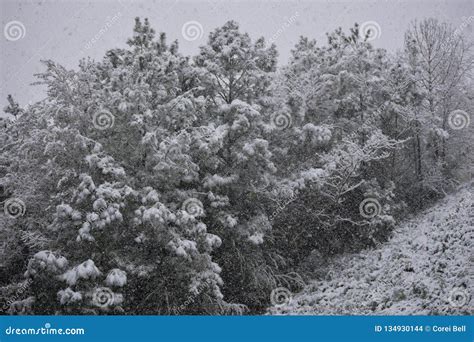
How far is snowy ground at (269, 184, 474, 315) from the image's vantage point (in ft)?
42.1

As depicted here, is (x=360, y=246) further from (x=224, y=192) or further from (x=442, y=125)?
(x=442, y=125)

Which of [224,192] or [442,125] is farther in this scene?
[442,125]

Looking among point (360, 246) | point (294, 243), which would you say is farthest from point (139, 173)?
point (360, 246)

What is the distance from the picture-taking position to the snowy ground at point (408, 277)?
1284cm

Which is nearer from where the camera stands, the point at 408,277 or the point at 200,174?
the point at 408,277

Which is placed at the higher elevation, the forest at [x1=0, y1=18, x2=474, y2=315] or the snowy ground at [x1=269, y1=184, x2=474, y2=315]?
the forest at [x1=0, y1=18, x2=474, y2=315]

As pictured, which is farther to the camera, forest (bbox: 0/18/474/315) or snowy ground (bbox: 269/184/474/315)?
forest (bbox: 0/18/474/315)

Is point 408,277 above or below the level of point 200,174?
below

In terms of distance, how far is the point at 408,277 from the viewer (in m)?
15.0

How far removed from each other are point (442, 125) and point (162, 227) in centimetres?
2223

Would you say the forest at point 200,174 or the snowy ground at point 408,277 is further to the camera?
the forest at point 200,174

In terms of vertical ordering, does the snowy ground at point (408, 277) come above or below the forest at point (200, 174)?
below
